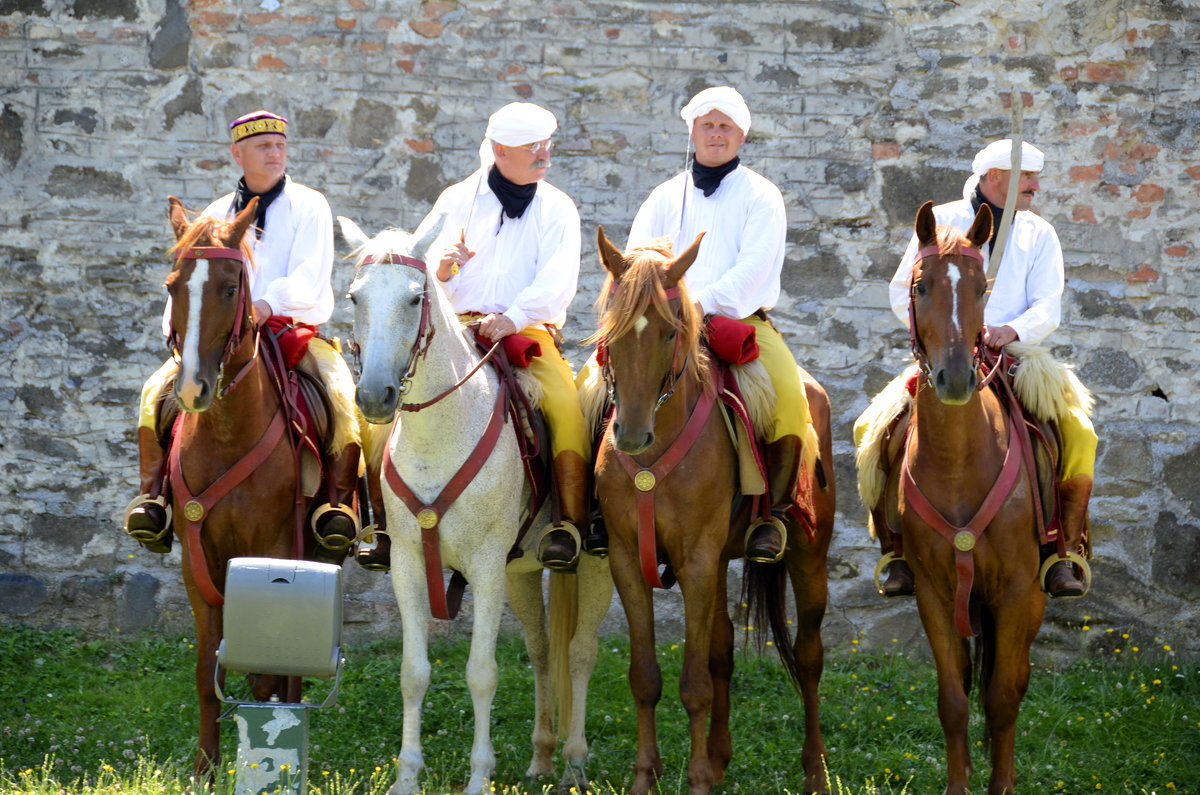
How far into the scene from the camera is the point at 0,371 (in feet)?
26.9

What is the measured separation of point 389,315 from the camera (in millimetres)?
5055

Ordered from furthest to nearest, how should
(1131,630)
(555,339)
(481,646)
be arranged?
(1131,630)
(555,339)
(481,646)

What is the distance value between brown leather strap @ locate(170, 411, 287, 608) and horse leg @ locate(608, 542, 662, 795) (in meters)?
1.55

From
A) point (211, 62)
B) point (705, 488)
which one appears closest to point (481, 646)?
point (705, 488)

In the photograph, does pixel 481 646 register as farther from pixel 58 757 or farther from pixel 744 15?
pixel 744 15

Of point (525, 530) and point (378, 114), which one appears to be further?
point (378, 114)

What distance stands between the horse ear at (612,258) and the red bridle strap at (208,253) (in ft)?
4.79

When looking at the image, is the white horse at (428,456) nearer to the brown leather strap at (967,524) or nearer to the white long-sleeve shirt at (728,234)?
the white long-sleeve shirt at (728,234)

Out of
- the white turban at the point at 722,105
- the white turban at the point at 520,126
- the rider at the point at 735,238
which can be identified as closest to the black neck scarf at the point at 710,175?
the rider at the point at 735,238

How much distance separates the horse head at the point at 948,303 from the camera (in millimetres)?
5230

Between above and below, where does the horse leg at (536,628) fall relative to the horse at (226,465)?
below

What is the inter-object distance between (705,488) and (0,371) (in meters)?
4.85

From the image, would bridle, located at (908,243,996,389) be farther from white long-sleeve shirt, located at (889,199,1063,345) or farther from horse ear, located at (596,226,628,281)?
horse ear, located at (596,226,628,281)

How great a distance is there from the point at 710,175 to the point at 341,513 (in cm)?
232
